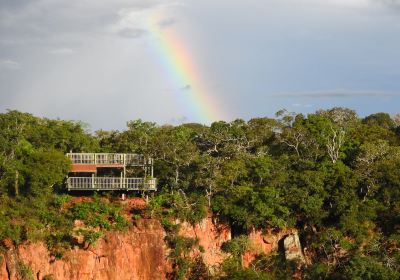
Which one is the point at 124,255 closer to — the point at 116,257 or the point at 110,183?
the point at 116,257

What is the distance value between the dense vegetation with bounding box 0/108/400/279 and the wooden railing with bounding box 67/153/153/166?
0.93 m

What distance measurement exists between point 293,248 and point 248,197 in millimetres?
4789

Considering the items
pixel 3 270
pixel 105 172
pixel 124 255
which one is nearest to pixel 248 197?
pixel 124 255

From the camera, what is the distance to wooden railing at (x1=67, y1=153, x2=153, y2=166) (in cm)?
5028

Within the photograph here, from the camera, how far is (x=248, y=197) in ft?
152

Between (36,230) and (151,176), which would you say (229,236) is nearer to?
(151,176)

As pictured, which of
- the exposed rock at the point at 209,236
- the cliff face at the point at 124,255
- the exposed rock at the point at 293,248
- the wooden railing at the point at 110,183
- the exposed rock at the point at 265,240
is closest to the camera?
the cliff face at the point at 124,255

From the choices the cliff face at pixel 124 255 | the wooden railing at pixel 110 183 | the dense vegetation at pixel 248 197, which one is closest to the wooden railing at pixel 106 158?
the dense vegetation at pixel 248 197

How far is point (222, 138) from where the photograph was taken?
54000 millimetres

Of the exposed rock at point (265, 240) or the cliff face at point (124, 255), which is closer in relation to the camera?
the cliff face at point (124, 255)

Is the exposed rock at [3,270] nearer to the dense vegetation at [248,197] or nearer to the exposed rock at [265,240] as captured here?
the dense vegetation at [248,197]

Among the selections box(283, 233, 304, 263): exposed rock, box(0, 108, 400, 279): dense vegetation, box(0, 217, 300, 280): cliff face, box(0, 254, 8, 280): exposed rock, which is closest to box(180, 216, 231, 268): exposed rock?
box(0, 217, 300, 280): cliff face

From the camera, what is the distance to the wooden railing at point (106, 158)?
1980 inches

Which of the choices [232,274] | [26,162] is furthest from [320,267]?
[26,162]
